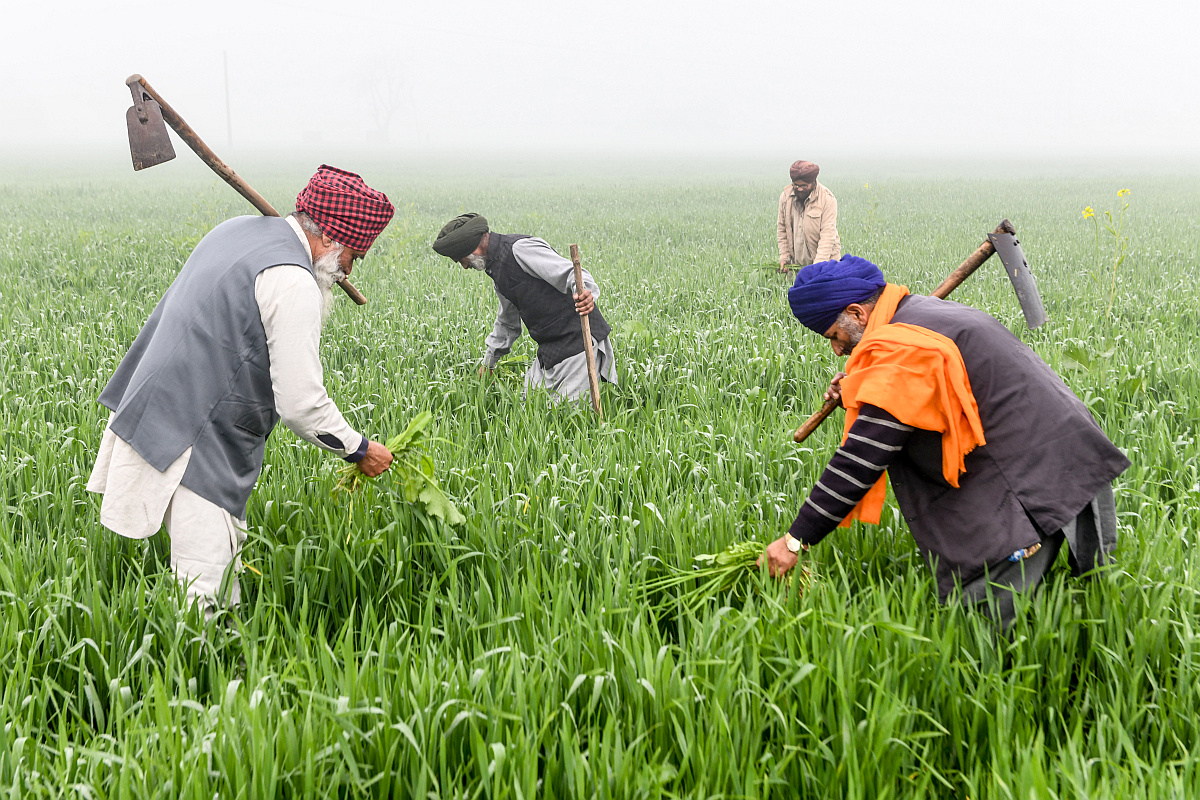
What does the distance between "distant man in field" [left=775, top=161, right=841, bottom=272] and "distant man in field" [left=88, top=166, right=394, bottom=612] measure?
5.80 meters

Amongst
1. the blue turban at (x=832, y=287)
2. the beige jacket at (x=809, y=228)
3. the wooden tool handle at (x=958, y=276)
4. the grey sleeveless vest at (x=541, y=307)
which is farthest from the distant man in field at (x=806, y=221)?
the blue turban at (x=832, y=287)

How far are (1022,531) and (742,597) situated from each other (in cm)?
88

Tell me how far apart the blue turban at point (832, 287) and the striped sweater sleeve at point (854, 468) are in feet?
1.26

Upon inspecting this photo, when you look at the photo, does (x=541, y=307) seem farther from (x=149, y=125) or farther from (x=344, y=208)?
(x=149, y=125)

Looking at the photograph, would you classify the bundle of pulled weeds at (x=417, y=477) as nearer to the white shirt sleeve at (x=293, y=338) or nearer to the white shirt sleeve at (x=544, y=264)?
the white shirt sleeve at (x=293, y=338)

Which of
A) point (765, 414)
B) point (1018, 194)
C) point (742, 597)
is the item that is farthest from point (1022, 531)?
point (1018, 194)

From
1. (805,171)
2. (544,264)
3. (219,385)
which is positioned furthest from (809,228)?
(219,385)

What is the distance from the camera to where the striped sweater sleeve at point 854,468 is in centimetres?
236

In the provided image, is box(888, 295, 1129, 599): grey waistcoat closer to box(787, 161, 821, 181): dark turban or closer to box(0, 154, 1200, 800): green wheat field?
box(0, 154, 1200, 800): green wheat field

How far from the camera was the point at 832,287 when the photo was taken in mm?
2596

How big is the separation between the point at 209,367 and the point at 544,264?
266 cm

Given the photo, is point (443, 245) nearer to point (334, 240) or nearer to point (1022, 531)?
point (334, 240)

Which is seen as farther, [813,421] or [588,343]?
[588,343]

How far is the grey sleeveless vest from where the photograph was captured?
519 centimetres
